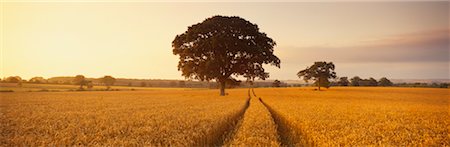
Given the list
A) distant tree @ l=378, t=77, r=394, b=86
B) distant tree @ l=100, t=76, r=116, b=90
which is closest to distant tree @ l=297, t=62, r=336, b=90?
distant tree @ l=378, t=77, r=394, b=86

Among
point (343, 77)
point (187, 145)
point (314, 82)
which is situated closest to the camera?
point (187, 145)

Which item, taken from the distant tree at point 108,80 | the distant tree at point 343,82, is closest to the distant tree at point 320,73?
the distant tree at point 343,82

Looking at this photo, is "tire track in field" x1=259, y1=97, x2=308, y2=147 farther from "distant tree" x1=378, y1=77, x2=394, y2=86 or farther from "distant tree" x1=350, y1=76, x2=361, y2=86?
"distant tree" x1=378, y1=77, x2=394, y2=86

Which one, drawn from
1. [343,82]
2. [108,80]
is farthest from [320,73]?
[108,80]

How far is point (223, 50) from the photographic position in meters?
37.7

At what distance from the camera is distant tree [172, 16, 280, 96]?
36.7 meters

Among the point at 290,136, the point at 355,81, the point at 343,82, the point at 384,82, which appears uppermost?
the point at 355,81

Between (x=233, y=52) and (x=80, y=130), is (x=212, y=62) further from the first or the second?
(x=80, y=130)

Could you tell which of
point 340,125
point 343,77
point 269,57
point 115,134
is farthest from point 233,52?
point 343,77

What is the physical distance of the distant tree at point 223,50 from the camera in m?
36.7

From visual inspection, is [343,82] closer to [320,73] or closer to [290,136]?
[320,73]

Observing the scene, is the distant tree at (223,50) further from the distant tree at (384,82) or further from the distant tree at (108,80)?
the distant tree at (384,82)

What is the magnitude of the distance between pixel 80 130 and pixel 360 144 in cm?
824

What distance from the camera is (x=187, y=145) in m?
7.79
